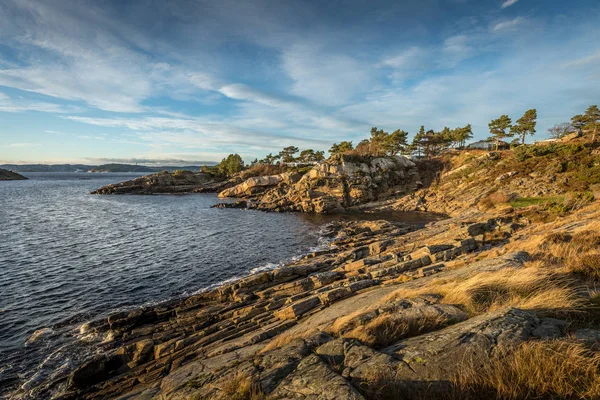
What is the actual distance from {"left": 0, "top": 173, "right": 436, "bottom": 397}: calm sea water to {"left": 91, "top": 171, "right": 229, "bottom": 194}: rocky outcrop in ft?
150

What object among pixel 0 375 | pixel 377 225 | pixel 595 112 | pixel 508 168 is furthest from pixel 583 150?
pixel 0 375

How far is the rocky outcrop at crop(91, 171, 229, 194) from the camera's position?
10018 cm

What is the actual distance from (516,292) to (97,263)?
3458 cm

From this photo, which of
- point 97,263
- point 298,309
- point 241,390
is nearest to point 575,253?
point 298,309

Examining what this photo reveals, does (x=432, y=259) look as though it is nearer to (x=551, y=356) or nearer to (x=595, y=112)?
(x=551, y=356)

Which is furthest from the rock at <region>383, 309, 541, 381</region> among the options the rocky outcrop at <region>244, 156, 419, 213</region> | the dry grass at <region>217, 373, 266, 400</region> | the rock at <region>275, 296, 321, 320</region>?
the rocky outcrop at <region>244, 156, 419, 213</region>

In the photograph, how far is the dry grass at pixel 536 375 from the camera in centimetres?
452

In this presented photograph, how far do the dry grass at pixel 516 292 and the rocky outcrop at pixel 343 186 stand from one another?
Answer: 5106 centimetres

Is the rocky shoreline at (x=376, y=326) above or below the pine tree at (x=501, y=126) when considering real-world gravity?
below

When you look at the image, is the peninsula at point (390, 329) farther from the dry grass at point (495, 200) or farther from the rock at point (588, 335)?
the dry grass at point (495, 200)

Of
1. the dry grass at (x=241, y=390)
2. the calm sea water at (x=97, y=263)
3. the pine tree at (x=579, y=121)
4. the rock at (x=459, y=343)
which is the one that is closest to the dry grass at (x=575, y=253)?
the rock at (x=459, y=343)

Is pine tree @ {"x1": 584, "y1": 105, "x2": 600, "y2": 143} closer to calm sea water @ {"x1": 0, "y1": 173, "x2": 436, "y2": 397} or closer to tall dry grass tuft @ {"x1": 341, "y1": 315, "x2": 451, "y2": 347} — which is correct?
calm sea water @ {"x1": 0, "y1": 173, "x2": 436, "y2": 397}

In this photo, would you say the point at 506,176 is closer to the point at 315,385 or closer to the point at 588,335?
the point at 588,335

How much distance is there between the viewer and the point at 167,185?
106 meters
